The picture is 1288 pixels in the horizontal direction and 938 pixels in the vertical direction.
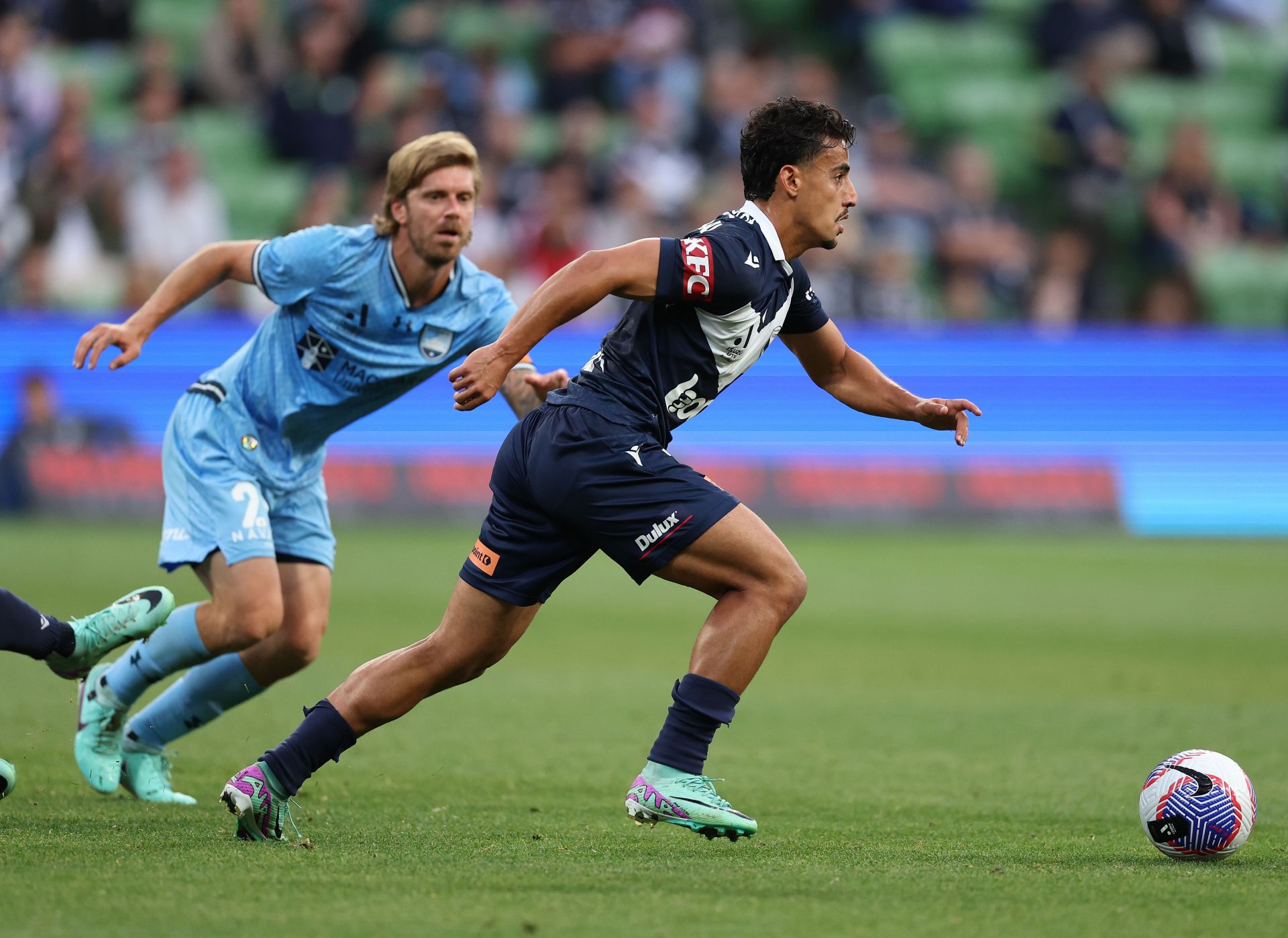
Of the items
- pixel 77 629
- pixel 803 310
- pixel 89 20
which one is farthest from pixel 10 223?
pixel 803 310

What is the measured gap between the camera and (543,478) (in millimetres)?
5324

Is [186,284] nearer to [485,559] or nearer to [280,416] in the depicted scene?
[280,416]

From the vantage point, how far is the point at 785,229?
18.1 ft

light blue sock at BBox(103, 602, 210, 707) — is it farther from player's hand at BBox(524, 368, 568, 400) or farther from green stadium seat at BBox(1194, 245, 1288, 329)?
green stadium seat at BBox(1194, 245, 1288, 329)

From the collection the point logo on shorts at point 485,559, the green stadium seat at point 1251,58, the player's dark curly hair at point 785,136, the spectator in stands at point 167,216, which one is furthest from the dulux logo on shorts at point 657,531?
the green stadium seat at point 1251,58

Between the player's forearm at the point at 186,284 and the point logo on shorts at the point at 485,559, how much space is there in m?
1.48

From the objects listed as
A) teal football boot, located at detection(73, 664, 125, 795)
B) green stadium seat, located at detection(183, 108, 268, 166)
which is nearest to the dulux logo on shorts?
teal football boot, located at detection(73, 664, 125, 795)

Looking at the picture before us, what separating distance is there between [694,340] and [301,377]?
1.88 m

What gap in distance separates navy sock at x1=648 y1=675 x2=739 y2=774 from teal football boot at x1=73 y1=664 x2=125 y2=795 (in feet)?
7.63

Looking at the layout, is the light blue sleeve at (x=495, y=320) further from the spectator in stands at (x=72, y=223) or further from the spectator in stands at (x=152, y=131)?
the spectator in stands at (x=152, y=131)

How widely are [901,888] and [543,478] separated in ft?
5.44

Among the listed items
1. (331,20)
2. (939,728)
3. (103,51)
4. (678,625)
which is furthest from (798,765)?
(103,51)

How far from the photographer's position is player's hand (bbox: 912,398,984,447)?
5.99 meters

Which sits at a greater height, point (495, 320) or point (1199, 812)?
point (495, 320)
